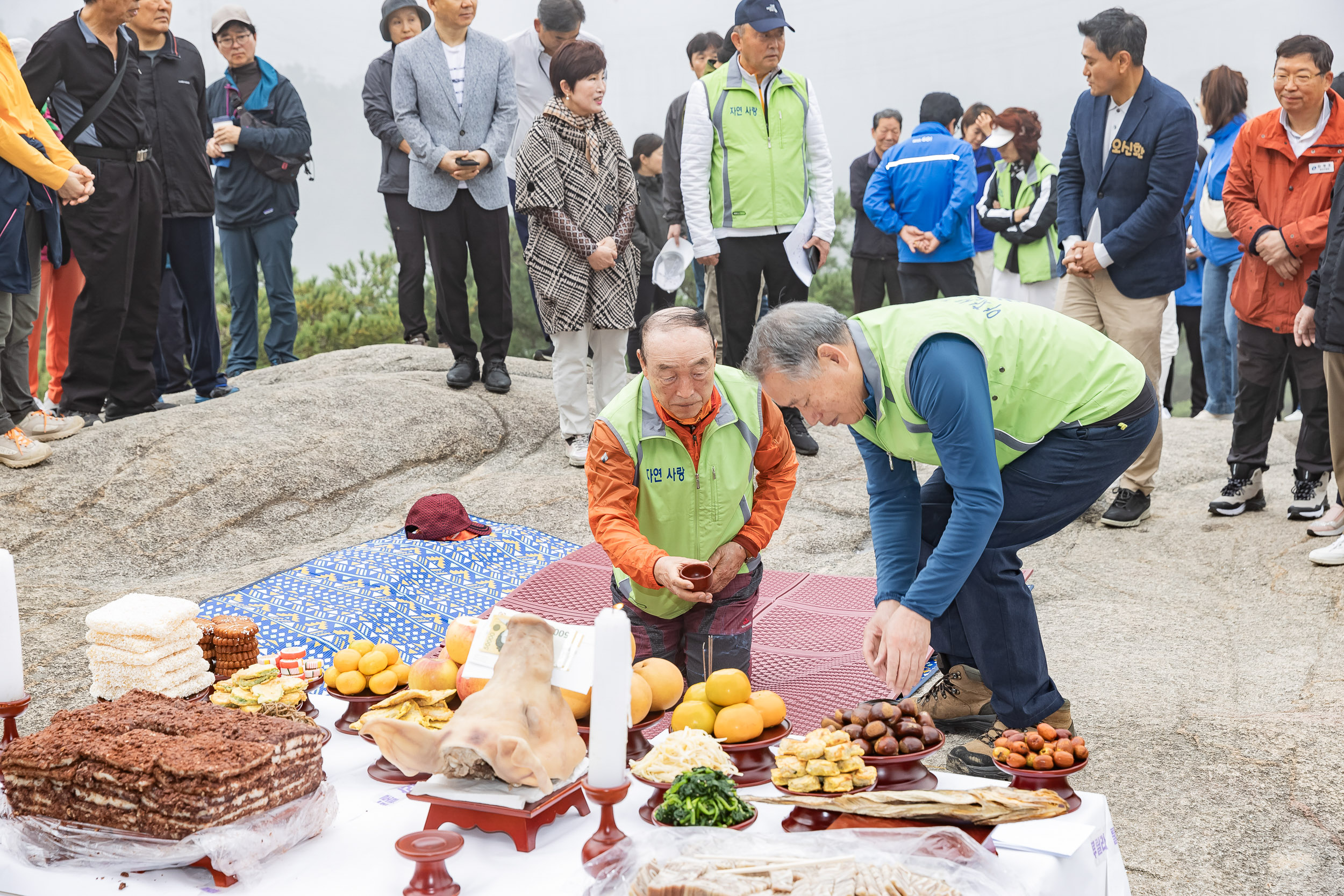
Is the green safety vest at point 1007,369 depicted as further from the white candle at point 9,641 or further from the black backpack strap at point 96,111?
the black backpack strap at point 96,111

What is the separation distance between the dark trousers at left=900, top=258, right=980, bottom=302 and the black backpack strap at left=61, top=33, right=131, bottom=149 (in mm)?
3834

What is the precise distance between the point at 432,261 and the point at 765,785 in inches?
173

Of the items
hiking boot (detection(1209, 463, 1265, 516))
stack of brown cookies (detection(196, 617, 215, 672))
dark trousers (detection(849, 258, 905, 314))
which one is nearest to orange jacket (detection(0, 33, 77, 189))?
stack of brown cookies (detection(196, 617, 215, 672))

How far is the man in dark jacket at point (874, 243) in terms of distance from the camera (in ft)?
22.1

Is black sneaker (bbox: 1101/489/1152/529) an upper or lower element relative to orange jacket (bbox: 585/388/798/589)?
lower

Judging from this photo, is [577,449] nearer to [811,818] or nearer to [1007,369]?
[1007,369]

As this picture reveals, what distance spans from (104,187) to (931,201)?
3885 mm

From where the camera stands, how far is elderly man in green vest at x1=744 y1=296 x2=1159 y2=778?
2072 millimetres

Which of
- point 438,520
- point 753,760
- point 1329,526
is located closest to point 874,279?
point 1329,526

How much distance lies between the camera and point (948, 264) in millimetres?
5688

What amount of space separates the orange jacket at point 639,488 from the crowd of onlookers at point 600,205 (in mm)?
2278

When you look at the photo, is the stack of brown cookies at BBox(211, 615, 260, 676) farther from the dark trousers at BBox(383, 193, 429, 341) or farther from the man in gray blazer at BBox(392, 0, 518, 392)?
the dark trousers at BBox(383, 193, 429, 341)

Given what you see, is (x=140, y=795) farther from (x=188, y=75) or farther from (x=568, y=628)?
(x=188, y=75)

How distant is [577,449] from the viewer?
5.25m
